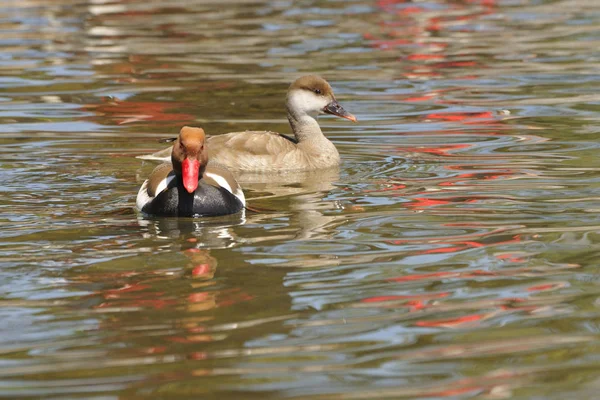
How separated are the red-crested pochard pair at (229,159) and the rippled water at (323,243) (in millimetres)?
171

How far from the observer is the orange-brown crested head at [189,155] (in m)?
9.17

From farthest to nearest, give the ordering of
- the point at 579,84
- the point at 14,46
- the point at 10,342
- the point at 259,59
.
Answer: the point at 14,46
the point at 259,59
the point at 579,84
the point at 10,342

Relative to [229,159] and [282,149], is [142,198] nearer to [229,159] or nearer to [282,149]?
[229,159]

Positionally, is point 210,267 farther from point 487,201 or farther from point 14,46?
point 14,46

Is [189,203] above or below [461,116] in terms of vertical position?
above

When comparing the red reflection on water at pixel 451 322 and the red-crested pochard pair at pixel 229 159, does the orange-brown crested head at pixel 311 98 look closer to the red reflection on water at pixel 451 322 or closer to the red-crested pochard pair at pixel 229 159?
the red-crested pochard pair at pixel 229 159

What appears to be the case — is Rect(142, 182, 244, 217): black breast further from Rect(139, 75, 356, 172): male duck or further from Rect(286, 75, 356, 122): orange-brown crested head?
Rect(286, 75, 356, 122): orange-brown crested head

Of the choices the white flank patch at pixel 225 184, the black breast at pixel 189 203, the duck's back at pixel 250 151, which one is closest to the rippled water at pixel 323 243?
the black breast at pixel 189 203

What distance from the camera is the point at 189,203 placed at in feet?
30.6

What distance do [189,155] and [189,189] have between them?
25 centimetres

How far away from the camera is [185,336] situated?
20.7ft

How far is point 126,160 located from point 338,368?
6.75 m

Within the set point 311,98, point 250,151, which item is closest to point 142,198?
point 250,151

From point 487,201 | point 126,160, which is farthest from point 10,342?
point 126,160
